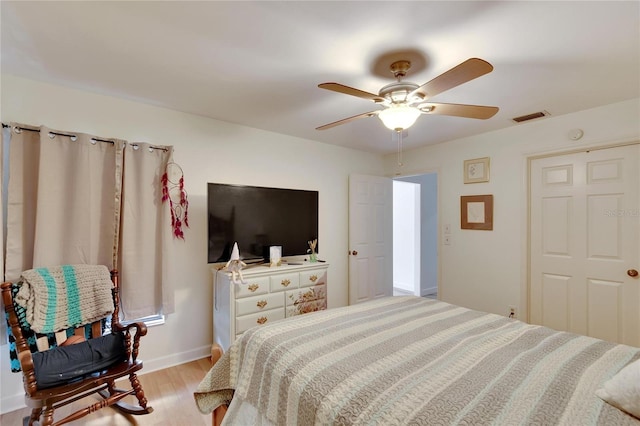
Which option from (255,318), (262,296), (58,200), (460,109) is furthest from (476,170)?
(58,200)

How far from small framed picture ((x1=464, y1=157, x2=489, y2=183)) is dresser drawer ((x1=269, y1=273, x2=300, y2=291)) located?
2284 mm

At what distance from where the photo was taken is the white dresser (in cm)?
266

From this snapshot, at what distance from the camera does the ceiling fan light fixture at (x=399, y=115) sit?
1794 mm

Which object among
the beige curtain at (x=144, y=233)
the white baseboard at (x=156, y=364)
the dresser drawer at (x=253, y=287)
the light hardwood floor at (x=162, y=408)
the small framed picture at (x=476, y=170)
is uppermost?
the small framed picture at (x=476, y=170)

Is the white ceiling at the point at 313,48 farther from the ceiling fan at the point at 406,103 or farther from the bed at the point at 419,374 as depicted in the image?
the bed at the point at 419,374

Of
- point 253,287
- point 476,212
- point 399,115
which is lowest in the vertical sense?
point 253,287

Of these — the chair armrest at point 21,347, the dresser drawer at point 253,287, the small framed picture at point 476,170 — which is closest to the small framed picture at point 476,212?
the small framed picture at point 476,170

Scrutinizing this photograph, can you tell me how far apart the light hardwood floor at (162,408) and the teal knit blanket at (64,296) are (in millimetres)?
642

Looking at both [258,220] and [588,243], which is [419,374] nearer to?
[258,220]

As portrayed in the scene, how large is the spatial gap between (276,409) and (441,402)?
663 mm

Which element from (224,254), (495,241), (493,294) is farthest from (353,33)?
(493,294)

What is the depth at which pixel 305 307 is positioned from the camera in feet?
10.3

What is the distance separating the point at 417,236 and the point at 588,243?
111 inches

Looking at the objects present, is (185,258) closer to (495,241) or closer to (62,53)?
(62,53)
